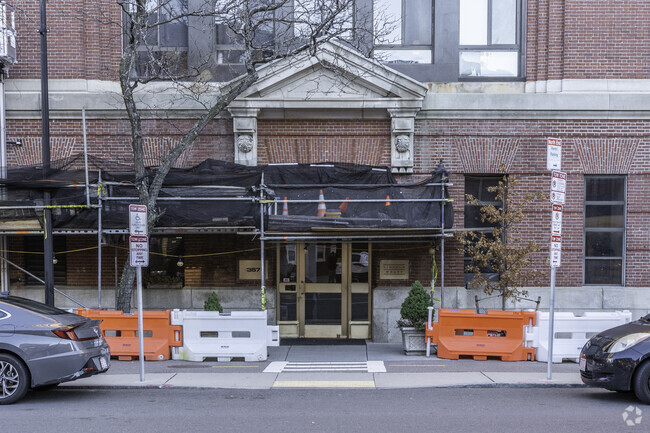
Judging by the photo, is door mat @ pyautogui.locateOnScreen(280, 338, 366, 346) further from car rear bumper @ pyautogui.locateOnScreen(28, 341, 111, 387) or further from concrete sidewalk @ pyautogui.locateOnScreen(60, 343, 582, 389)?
car rear bumper @ pyautogui.locateOnScreen(28, 341, 111, 387)

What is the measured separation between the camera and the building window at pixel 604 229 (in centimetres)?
1437

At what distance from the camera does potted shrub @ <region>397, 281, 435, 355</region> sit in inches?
488

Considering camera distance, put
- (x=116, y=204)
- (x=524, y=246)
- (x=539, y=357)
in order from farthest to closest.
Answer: (x=524, y=246)
(x=116, y=204)
(x=539, y=357)

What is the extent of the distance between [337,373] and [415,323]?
2.25 metres

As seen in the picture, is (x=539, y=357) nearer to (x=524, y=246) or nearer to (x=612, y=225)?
(x=524, y=246)

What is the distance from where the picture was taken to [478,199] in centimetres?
1439

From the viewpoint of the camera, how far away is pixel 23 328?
8.59 m

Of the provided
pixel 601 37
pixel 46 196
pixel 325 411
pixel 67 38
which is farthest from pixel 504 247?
pixel 67 38

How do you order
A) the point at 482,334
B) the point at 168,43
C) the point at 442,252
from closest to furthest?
the point at 482,334 → the point at 442,252 → the point at 168,43

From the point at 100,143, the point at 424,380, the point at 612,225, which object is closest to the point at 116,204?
the point at 100,143

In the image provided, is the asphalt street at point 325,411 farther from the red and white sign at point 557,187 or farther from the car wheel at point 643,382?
the red and white sign at point 557,187

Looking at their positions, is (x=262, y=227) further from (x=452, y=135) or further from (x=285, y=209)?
(x=452, y=135)

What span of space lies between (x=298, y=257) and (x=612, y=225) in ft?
22.5

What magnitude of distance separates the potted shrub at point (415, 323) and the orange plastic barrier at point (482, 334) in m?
0.29
